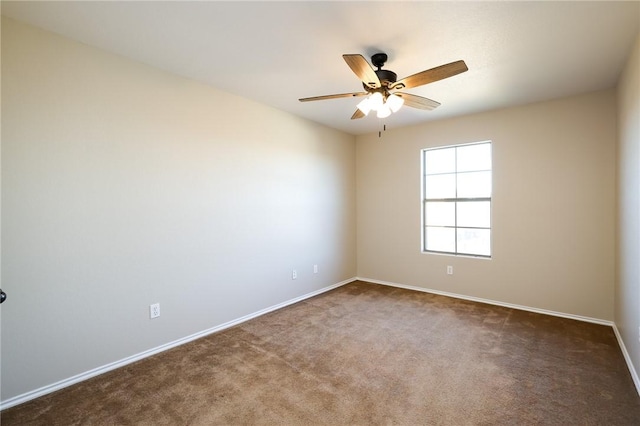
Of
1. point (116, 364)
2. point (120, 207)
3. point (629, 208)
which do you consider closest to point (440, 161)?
point (629, 208)

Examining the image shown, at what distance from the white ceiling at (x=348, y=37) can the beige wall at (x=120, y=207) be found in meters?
0.30

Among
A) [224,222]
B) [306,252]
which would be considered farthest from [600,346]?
[224,222]

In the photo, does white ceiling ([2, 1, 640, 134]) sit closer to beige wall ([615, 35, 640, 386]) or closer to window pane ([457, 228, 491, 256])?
beige wall ([615, 35, 640, 386])

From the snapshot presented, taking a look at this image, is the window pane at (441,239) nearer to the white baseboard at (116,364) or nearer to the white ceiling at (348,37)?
the white ceiling at (348,37)

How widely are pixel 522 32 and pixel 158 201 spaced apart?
3.19 meters

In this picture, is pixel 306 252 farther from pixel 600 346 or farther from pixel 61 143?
pixel 600 346

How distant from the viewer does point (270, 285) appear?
12.2ft

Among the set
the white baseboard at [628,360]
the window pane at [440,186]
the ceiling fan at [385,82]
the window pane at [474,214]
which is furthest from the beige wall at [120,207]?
the white baseboard at [628,360]

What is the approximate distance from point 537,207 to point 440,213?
1.20 metres

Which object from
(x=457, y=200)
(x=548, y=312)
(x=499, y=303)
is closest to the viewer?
(x=548, y=312)

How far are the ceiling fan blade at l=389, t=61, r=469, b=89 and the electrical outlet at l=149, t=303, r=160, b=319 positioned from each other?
2.76 metres

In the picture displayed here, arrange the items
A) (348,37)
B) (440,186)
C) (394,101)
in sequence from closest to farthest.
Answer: (348,37) → (394,101) → (440,186)

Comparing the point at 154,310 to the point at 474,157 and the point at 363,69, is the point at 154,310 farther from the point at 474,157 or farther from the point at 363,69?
the point at 474,157

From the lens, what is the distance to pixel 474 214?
4152 mm
